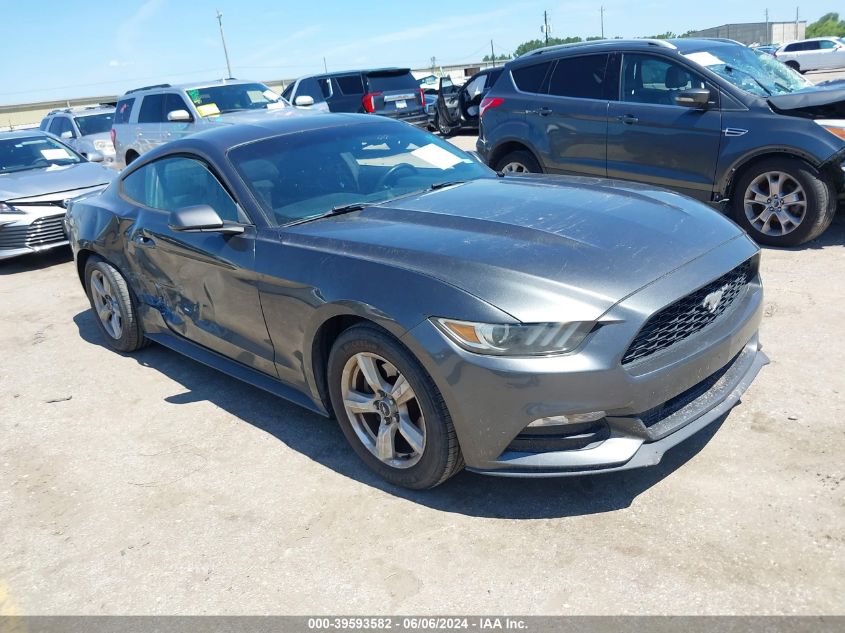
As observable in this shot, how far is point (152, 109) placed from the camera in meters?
11.8

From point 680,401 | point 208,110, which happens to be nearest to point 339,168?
point 680,401

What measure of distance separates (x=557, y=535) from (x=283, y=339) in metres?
1.55

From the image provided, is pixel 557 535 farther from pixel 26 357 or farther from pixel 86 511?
pixel 26 357

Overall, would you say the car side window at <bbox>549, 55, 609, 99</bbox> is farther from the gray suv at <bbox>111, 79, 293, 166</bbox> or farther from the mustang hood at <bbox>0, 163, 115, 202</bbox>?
the mustang hood at <bbox>0, 163, 115, 202</bbox>

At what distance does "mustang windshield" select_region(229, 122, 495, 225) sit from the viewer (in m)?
3.66

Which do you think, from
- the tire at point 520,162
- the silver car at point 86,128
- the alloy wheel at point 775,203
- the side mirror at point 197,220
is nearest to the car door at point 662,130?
the alloy wheel at point 775,203

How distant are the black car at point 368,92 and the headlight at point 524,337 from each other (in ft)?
45.8

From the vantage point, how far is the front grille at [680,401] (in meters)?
2.67

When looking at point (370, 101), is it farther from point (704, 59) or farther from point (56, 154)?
point (704, 59)

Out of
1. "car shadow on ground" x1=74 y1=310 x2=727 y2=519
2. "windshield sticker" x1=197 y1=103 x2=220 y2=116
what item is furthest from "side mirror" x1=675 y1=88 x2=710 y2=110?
"windshield sticker" x1=197 y1=103 x2=220 y2=116

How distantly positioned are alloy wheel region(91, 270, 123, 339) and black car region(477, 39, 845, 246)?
4436mm

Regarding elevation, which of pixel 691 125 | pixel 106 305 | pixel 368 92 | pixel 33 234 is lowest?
pixel 106 305

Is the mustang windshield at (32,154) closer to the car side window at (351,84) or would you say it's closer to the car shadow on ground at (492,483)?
the car shadow on ground at (492,483)

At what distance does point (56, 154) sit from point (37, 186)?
132 cm
